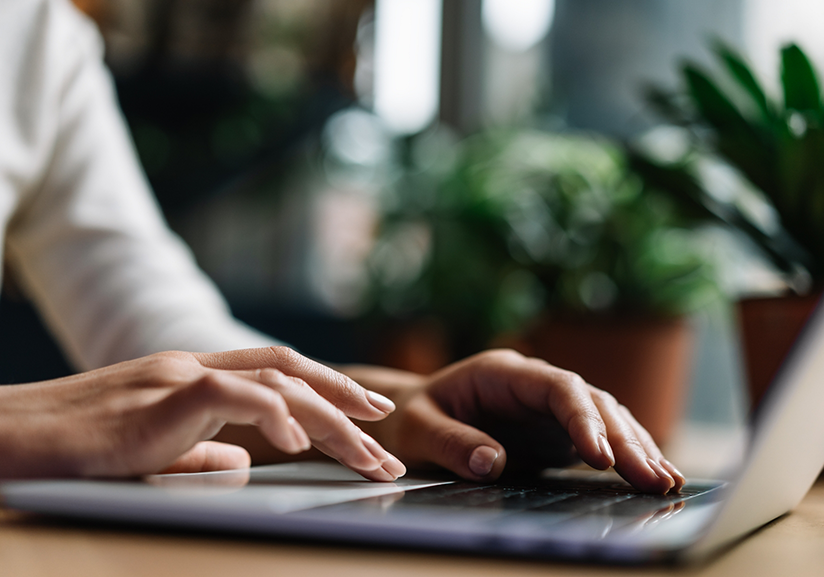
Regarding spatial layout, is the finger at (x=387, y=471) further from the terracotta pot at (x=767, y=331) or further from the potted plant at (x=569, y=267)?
the potted plant at (x=569, y=267)

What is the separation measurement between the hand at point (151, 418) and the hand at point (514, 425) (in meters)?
0.08

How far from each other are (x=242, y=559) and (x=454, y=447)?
0.20 metres

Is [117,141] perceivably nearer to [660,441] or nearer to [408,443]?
[408,443]

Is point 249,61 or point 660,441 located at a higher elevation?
point 249,61

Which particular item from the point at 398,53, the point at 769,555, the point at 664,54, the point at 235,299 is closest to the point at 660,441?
the point at 769,555

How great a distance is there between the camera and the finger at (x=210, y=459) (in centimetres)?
36

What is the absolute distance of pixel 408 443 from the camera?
18.4 inches

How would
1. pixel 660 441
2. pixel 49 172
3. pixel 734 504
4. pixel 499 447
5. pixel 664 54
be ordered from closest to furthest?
pixel 734 504 → pixel 499 447 → pixel 49 172 → pixel 660 441 → pixel 664 54

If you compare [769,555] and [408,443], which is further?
Answer: [408,443]

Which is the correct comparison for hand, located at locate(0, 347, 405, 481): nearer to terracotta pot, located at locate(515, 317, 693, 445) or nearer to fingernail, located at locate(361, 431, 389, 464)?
fingernail, located at locate(361, 431, 389, 464)

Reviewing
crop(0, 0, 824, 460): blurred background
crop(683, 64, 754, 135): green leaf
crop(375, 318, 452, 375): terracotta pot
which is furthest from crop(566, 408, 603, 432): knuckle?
crop(375, 318, 452, 375): terracotta pot

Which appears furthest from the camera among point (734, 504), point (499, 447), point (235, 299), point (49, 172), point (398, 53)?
point (398, 53)

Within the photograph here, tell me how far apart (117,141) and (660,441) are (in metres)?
0.77

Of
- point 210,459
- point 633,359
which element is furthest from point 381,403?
point 633,359
